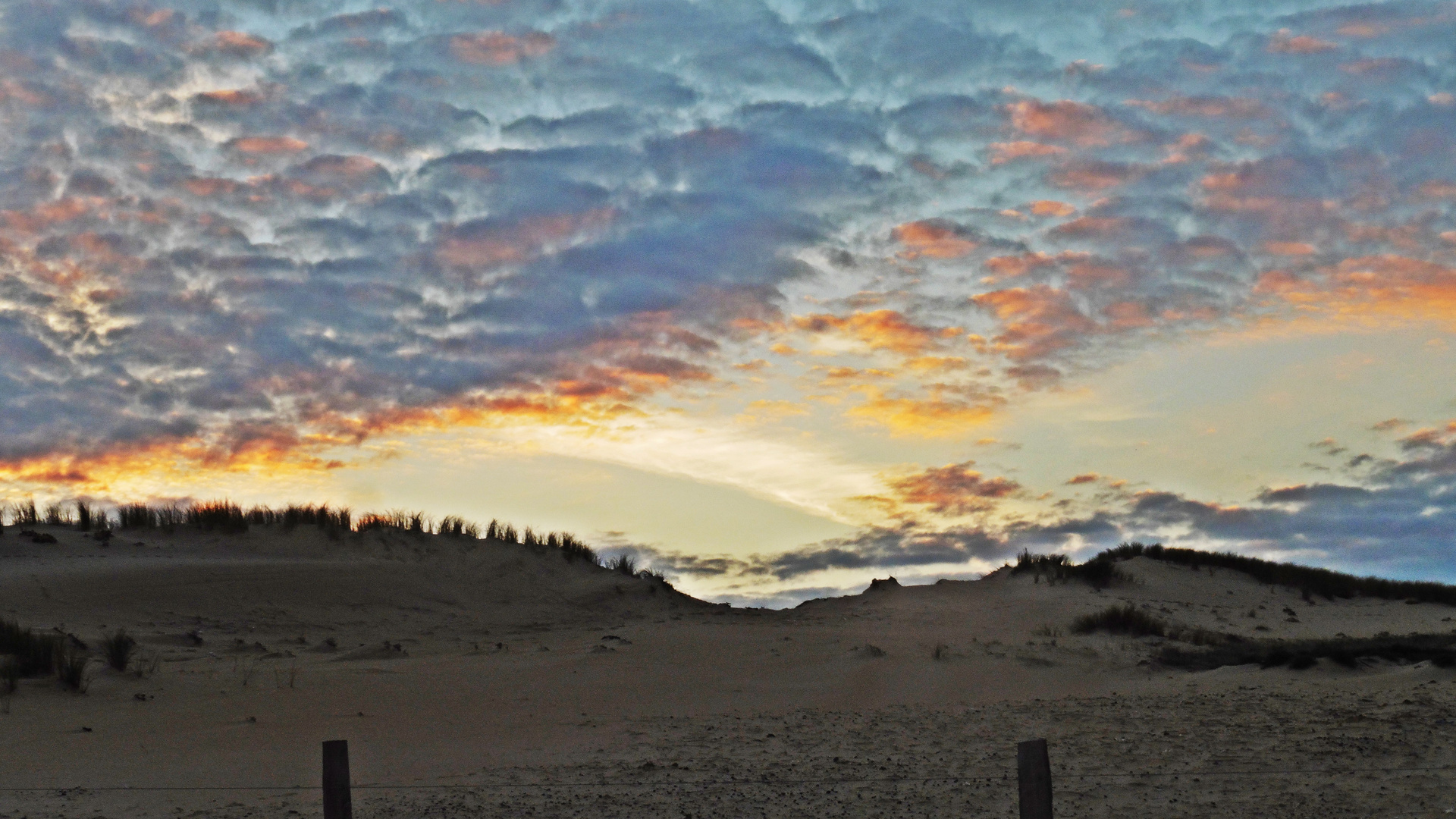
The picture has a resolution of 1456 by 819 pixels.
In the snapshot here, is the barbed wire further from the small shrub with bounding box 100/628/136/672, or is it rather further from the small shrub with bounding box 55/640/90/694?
the small shrub with bounding box 100/628/136/672

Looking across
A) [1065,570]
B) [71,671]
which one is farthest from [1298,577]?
[71,671]

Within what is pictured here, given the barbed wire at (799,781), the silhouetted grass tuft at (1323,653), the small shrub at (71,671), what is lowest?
the barbed wire at (799,781)

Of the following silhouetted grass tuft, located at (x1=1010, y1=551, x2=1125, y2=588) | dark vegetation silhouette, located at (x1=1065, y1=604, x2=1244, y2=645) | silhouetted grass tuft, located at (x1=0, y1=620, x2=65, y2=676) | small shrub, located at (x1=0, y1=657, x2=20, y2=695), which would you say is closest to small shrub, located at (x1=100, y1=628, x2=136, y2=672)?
silhouetted grass tuft, located at (x1=0, y1=620, x2=65, y2=676)

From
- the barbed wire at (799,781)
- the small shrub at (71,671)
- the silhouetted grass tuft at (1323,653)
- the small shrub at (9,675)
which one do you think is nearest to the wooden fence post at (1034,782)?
the barbed wire at (799,781)

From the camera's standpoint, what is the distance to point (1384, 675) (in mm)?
11141

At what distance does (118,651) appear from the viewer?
11.2 meters

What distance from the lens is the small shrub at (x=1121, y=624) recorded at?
1580 centimetres

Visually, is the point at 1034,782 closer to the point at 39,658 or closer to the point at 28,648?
the point at 39,658

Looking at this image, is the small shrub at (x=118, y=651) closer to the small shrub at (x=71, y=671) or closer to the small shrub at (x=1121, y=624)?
the small shrub at (x=71, y=671)

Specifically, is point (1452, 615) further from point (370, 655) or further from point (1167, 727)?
point (370, 655)

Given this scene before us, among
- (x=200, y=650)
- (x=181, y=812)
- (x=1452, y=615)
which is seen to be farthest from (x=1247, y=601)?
(x=181, y=812)

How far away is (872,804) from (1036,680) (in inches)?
220

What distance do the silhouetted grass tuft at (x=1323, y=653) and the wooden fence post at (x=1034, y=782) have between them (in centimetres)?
750

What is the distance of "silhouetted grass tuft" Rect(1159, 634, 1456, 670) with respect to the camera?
1189 cm
